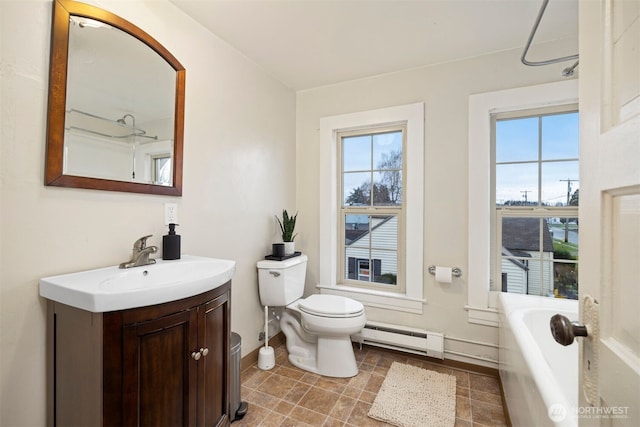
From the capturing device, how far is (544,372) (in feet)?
3.24

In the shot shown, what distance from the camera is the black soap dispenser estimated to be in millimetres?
1504

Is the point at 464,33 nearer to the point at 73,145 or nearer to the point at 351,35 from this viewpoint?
the point at 351,35

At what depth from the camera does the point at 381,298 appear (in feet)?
7.88

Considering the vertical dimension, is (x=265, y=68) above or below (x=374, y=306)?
above

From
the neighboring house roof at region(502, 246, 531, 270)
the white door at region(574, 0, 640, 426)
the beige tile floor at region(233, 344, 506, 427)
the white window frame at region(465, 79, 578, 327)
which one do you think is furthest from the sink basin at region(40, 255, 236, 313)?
the neighboring house roof at region(502, 246, 531, 270)

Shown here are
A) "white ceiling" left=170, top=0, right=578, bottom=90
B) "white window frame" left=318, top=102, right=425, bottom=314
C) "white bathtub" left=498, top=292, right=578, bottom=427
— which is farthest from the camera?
"white window frame" left=318, top=102, right=425, bottom=314

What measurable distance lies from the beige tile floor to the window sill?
0.39m

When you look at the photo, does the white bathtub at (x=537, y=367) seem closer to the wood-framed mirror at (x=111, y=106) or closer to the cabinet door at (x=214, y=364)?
the cabinet door at (x=214, y=364)

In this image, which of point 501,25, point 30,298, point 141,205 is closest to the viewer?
point 30,298

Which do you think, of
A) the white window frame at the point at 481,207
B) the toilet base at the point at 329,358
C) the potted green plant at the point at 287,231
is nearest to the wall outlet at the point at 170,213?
the potted green plant at the point at 287,231

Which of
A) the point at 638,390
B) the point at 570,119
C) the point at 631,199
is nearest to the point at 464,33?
the point at 570,119

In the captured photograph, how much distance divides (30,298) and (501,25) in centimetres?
276

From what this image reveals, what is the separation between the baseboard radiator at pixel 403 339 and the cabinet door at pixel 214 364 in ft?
4.21

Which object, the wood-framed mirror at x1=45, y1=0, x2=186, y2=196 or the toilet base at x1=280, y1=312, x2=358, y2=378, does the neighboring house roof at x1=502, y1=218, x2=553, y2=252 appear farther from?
the wood-framed mirror at x1=45, y1=0, x2=186, y2=196
